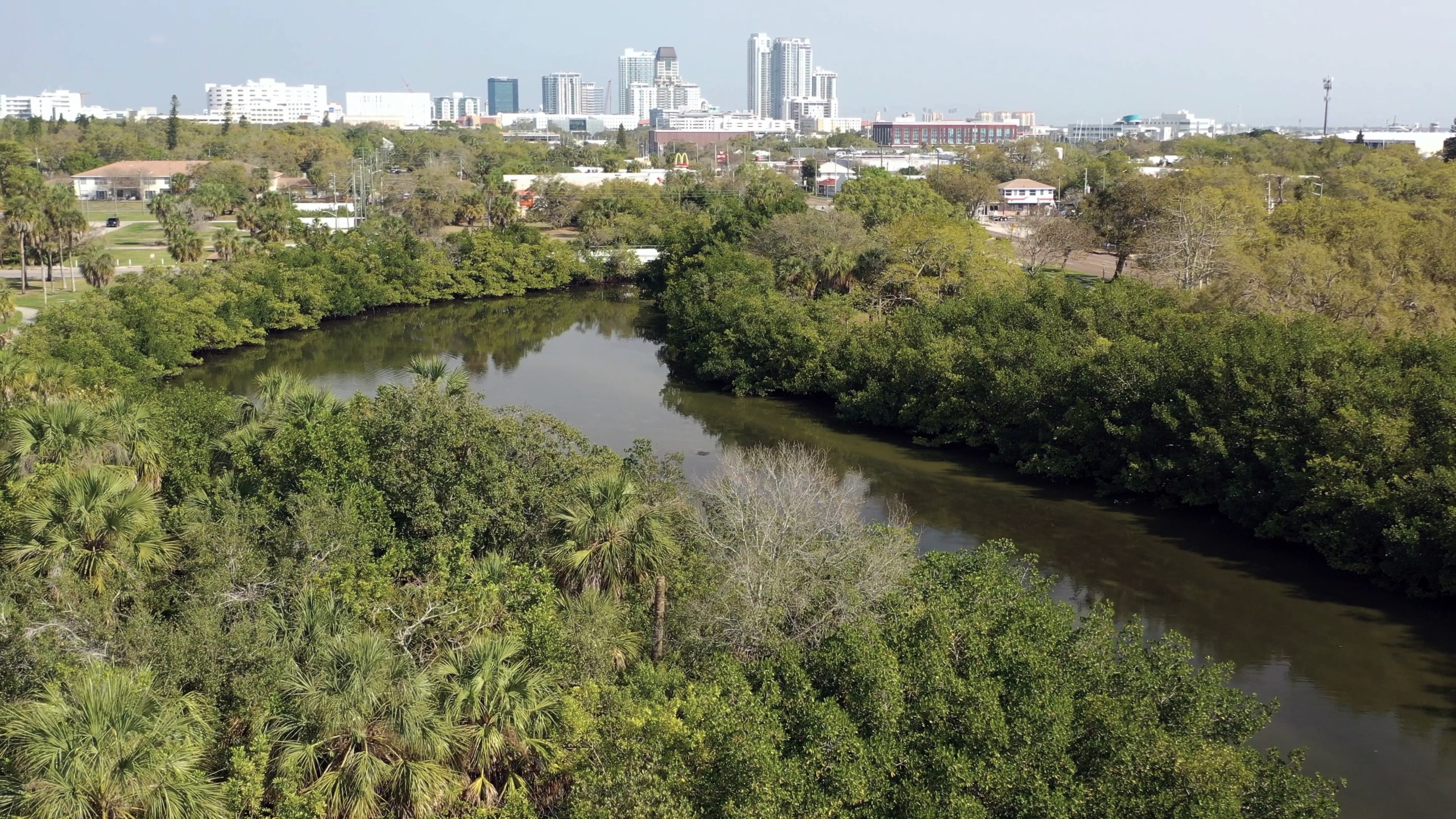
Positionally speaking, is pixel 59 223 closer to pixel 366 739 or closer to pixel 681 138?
pixel 366 739

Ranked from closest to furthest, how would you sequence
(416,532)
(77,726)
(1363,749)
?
1. (77,726)
2. (1363,749)
3. (416,532)

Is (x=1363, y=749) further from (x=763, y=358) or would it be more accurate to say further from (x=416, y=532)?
(x=763, y=358)

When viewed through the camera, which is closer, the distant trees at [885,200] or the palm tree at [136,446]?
the palm tree at [136,446]

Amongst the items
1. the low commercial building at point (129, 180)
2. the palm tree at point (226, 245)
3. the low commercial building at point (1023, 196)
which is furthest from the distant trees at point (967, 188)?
the low commercial building at point (129, 180)

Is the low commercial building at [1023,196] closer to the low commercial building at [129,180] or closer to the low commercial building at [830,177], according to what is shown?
the low commercial building at [830,177]

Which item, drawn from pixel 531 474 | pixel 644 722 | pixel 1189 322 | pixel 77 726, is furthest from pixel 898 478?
pixel 77 726
